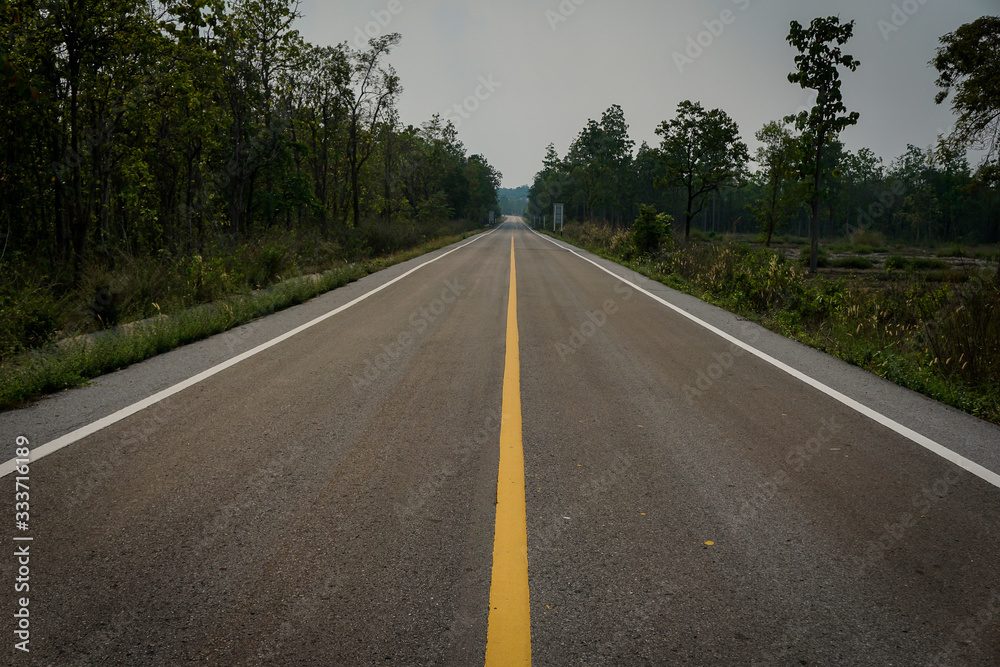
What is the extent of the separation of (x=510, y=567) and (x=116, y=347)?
5537mm

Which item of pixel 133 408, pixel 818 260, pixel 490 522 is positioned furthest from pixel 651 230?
pixel 818 260

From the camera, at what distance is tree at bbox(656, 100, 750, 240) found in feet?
87.9

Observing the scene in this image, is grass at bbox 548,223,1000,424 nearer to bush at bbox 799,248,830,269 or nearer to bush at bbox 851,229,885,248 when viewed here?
bush at bbox 799,248,830,269

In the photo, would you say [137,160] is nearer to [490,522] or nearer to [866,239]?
[490,522]

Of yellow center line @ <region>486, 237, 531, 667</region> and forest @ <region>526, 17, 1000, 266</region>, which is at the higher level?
forest @ <region>526, 17, 1000, 266</region>

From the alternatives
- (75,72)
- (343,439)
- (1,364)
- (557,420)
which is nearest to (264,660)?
(343,439)

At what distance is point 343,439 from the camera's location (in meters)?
3.92

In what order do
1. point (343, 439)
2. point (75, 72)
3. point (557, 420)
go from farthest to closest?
point (75, 72) → point (557, 420) → point (343, 439)

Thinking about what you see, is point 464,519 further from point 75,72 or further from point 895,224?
point 895,224

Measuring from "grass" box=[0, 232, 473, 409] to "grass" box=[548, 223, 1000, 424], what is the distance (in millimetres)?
7970

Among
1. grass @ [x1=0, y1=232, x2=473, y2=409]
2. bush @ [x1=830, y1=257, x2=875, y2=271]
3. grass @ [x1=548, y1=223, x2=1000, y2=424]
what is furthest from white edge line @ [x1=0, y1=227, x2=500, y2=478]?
bush @ [x1=830, y1=257, x2=875, y2=271]

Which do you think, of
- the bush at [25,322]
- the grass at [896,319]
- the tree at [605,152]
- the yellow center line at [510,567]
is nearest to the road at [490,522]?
the yellow center line at [510,567]

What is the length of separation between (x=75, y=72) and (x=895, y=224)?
4132 inches

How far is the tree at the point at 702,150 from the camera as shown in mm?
26797
